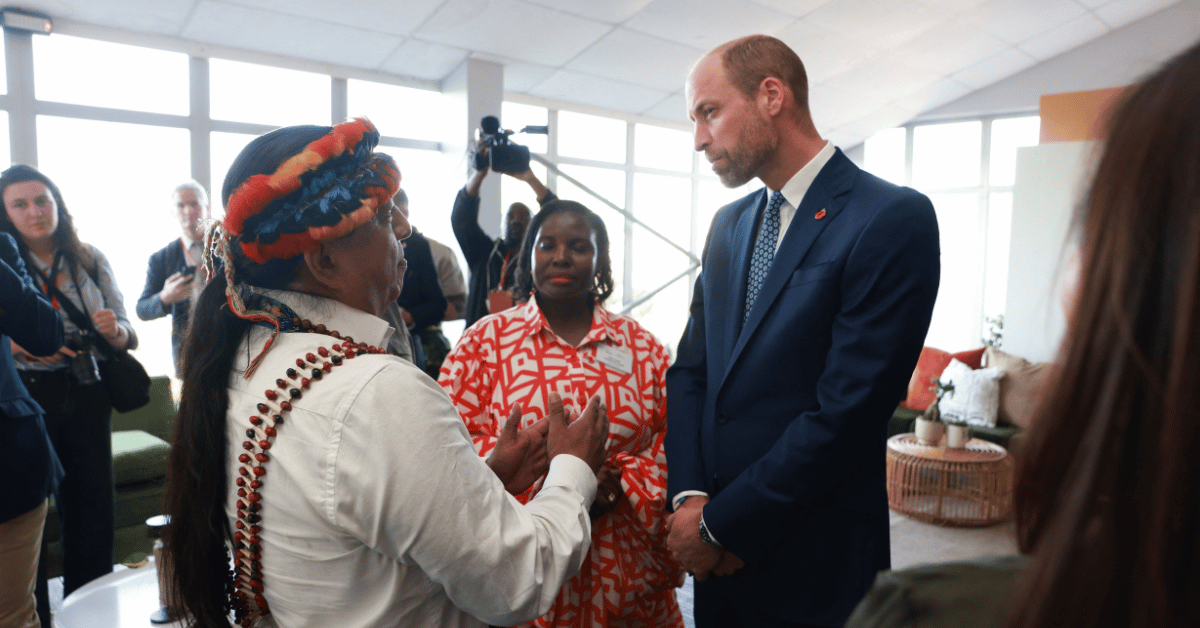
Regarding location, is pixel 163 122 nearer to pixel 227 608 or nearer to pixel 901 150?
pixel 227 608

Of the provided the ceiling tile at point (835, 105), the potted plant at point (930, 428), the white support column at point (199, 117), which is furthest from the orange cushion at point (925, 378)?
the white support column at point (199, 117)

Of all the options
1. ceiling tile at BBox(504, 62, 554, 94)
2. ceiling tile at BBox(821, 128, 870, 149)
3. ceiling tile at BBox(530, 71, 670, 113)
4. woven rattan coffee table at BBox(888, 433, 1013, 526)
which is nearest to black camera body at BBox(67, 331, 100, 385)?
woven rattan coffee table at BBox(888, 433, 1013, 526)

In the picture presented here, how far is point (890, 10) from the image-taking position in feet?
19.1

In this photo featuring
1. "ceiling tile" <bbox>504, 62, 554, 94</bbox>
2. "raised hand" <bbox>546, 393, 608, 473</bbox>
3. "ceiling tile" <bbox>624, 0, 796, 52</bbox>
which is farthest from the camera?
"ceiling tile" <bbox>504, 62, 554, 94</bbox>

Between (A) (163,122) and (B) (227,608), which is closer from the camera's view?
(B) (227,608)

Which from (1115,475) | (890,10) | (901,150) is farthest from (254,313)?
(901,150)

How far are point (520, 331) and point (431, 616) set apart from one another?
85 cm

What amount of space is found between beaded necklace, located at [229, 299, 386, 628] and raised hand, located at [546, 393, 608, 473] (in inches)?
14.4

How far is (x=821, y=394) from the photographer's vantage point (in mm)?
1233

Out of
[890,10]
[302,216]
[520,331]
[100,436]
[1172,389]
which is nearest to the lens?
Result: [1172,389]

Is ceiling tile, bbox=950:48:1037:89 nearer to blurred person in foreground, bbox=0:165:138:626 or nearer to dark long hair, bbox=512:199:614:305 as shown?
dark long hair, bbox=512:199:614:305

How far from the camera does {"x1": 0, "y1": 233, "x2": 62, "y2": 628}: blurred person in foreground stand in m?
1.66

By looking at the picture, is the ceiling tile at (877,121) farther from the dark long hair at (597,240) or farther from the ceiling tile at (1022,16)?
the dark long hair at (597,240)

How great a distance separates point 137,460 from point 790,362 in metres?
3.61
